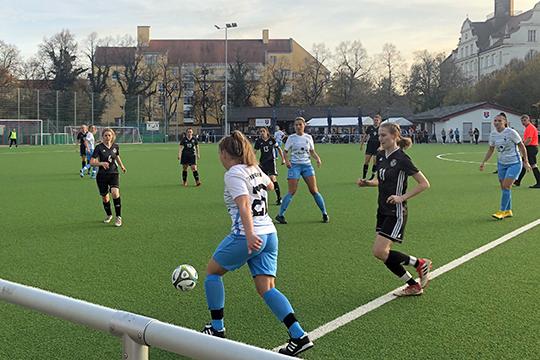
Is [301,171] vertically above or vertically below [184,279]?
above

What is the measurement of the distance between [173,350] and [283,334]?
306 centimetres

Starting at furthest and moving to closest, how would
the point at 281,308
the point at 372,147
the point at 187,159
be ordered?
1. the point at 372,147
2. the point at 187,159
3. the point at 281,308

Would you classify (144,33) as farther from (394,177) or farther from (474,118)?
(394,177)

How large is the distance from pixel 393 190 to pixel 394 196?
0.13 m

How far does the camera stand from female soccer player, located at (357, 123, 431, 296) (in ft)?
19.4

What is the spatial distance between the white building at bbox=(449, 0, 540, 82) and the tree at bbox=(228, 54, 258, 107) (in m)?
36.7

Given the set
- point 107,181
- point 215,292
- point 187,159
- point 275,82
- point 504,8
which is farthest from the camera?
point 504,8

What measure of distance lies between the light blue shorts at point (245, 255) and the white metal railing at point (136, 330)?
2216 mm

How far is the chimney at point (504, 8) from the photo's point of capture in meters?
104

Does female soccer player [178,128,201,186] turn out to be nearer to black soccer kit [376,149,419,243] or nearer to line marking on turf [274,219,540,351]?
line marking on turf [274,219,540,351]

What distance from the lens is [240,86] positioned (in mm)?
93125

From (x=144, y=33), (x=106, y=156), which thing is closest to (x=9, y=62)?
(x=144, y=33)

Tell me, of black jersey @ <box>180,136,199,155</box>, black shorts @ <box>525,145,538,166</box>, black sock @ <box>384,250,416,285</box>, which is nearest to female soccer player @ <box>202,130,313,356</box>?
black sock @ <box>384,250,416,285</box>

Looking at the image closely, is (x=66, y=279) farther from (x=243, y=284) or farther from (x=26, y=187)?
(x=26, y=187)
